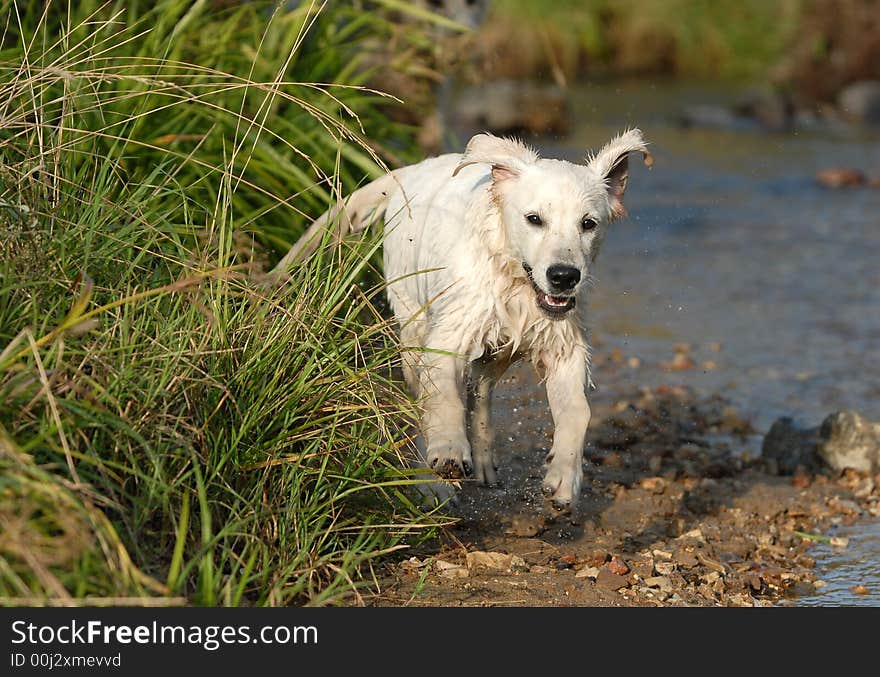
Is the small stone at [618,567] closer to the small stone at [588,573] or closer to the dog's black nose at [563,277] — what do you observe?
the small stone at [588,573]

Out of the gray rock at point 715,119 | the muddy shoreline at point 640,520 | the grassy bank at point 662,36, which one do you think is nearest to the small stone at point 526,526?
the muddy shoreline at point 640,520

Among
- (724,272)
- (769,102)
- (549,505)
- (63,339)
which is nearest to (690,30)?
(769,102)

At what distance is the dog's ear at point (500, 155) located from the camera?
504 cm

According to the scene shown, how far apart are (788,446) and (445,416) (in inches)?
98.8

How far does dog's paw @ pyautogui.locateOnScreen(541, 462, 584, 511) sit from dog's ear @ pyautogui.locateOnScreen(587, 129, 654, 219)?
41.3 inches

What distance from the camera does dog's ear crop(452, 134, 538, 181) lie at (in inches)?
198

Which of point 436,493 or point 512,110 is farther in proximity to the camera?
point 512,110

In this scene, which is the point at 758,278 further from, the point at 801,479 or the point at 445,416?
the point at 445,416

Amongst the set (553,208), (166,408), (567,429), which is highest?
(553,208)

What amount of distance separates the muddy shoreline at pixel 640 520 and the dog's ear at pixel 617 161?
1263 mm

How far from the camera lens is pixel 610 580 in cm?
452

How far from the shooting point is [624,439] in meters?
6.71

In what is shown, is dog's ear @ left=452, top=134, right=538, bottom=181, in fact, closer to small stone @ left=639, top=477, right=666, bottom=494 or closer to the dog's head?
the dog's head

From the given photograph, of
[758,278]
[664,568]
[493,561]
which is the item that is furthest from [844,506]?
[758,278]
